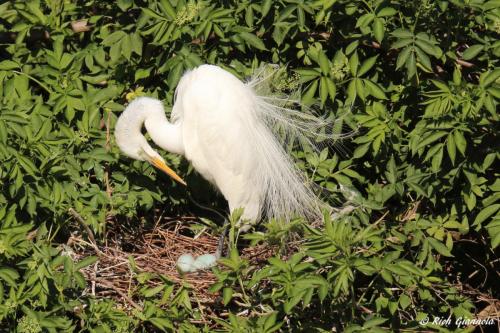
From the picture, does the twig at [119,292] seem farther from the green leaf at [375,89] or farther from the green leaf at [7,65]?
the green leaf at [375,89]

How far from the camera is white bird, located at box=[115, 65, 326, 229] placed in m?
3.98

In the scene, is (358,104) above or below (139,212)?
above

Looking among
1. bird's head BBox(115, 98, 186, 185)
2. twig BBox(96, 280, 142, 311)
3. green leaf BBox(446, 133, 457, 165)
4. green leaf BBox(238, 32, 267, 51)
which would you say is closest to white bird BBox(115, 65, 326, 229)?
bird's head BBox(115, 98, 186, 185)

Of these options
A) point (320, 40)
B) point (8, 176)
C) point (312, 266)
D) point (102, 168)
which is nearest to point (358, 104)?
point (320, 40)

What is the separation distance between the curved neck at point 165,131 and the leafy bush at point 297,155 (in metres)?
0.16

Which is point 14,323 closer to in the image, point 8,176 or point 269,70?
point 8,176

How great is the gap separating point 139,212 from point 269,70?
0.95 metres

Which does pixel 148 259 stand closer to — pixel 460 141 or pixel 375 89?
pixel 375 89

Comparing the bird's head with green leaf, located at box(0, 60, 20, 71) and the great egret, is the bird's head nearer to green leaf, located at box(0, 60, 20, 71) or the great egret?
the great egret

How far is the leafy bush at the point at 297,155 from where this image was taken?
3.21 metres

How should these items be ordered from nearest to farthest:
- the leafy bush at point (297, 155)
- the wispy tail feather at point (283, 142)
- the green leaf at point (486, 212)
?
the leafy bush at point (297, 155), the green leaf at point (486, 212), the wispy tail feather at point (283, 142)

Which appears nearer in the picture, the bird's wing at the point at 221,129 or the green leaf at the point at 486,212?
the green leaf at the point at 486,212

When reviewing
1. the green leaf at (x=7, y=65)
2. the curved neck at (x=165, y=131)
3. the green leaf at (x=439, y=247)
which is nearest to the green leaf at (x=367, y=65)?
the green leaf at (x=439, y=247)

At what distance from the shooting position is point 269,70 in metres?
4.03
